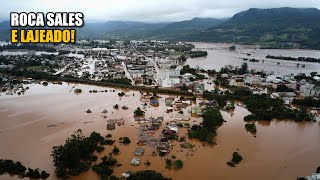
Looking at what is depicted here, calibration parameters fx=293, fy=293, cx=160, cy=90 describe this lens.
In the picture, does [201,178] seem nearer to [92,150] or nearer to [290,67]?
[92,150]

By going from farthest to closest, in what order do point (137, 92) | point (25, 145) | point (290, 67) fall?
point (290, 67)
point (137, 92)
point (25, 145)

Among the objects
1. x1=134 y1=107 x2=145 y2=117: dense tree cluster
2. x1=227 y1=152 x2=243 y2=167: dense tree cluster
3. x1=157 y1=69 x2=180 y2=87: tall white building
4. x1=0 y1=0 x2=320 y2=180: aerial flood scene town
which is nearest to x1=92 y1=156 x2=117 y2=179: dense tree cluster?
x1=0 y1=0 x2=320 y2=180: aerial flood scene town

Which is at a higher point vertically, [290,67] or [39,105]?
[290,67]

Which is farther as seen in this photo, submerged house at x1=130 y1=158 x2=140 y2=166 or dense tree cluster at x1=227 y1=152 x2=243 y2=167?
dense tree cluster at x1=227 y1=152 x2=243 y2=167

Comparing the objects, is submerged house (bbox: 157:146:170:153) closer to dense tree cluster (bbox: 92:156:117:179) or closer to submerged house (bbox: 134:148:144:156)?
submerged house (bbox: 134:148:144:156)

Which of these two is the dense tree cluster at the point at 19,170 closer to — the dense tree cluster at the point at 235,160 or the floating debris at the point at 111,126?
the floating debris at the point at 111,126

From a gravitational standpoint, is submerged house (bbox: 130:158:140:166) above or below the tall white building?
below

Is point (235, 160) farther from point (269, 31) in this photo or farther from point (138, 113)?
point (269, 31)

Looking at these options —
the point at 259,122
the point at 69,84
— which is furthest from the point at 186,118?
the point at 69,84
